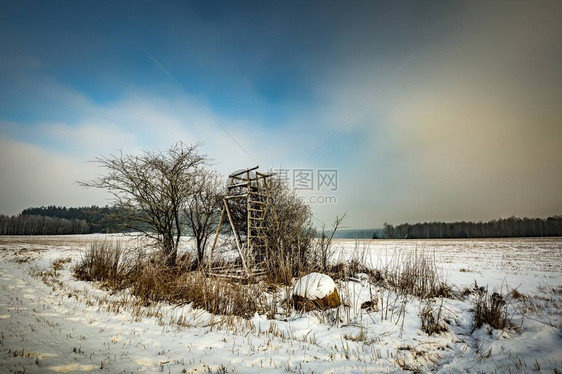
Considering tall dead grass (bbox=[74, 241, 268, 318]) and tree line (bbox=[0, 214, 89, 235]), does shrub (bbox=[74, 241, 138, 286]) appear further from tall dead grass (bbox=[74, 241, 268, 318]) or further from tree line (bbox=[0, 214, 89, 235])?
tree line (bbox=[0, 214, 89, 235])

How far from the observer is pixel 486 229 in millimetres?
83938

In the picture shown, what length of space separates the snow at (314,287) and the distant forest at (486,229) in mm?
78919

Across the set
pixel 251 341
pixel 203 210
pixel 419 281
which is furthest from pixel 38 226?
pixel 419 281

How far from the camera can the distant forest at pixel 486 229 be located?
7912 cm

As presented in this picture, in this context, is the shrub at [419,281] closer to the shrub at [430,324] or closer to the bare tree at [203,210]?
the shrub at [430,324]

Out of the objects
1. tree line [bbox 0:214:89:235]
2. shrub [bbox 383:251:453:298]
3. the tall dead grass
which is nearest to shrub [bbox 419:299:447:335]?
shrub [bbox 383:251:453:298]

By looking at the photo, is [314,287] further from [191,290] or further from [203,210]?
[203,210]

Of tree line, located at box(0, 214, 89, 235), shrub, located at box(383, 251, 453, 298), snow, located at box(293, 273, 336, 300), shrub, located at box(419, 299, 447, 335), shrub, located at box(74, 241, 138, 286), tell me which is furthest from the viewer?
tree line, located at box(0, 214, 89, 235)

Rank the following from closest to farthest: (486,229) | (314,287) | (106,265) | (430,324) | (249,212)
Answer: (430,324) < (314,287) < (106,265) < (249,212) < (486,229)

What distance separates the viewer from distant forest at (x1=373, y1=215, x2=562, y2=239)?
79.1 meters

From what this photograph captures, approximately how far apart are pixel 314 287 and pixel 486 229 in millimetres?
108330

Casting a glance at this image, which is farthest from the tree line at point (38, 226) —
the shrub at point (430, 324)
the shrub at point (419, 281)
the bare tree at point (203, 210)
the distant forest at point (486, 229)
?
the distant forest at point (486, 229)

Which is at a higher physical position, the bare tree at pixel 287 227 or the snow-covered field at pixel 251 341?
the bare tree at pixel 287 227

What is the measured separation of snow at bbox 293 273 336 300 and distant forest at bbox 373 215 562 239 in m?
78.9
